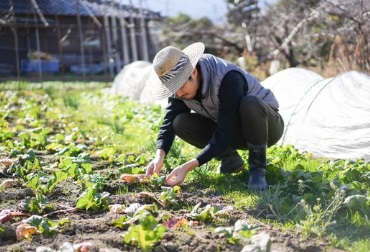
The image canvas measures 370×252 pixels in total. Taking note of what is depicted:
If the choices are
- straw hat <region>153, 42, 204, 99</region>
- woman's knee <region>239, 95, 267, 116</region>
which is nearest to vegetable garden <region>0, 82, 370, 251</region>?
woman's knee <region>239, 95, 267, 116</region>

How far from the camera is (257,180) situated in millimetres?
3699

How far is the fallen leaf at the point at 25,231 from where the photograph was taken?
2.81 m

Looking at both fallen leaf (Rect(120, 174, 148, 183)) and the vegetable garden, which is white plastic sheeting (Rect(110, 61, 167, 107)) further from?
fallen leaf (Rect(120, 174, 148, 183))

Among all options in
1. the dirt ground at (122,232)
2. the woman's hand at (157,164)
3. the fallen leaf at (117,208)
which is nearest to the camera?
the dirt ground at (122,232)

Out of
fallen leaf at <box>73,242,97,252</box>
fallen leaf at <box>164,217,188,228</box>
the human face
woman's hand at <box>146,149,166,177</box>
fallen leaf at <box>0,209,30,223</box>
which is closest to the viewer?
fallen leaf at <box>73,242,97,252</box>

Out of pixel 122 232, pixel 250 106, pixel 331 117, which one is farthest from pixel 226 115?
pixel 331 117

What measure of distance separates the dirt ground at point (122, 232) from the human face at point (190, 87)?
24.8 inches

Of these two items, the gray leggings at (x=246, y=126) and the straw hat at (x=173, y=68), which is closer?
the straw hat at (x=173, y=68)

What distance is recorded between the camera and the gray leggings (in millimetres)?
3625

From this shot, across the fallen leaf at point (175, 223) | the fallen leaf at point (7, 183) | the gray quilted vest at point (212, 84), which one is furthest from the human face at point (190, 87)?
the fallen leaf at point (7, 183)

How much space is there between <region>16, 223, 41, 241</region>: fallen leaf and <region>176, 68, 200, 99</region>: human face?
1.23 m

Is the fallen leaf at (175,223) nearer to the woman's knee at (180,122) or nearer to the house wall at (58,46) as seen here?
the woman's knee at (180,122)

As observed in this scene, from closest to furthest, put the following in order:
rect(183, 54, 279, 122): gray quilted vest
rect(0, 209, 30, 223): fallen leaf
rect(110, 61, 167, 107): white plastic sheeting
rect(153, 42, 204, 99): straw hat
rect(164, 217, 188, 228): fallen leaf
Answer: rect(164, 217, 188, 228): fallen leaf, rect(0, 209, 30, 223): fallen leaf, rect(153, 42, 204, 99): straw hat, rect(183, 54, 279, 122): gray quilted vest, rect(110, 61, 167, 107): white plastic sheeting

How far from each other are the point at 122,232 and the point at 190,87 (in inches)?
41.8
